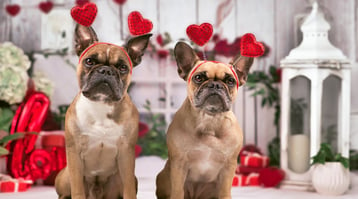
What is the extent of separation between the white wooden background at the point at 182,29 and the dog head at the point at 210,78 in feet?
4.72

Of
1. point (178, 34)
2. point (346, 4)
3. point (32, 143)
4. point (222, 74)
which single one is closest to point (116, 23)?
point (178, 34)

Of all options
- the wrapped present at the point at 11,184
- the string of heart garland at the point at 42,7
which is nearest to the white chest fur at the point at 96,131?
the wrapped present at the point at 11,184

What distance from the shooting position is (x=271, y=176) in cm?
282

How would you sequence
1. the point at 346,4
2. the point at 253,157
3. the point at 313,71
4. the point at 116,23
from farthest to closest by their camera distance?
the point at 116,23, the point at 346,4, the point at 253,157, the point at 313,71

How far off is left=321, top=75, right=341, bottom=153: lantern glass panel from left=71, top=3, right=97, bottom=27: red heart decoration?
1.51 meters

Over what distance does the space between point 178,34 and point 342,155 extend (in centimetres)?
135

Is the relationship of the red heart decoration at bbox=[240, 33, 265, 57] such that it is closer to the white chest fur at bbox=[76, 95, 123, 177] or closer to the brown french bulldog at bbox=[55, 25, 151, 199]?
the brown french bulldog at bbox=[55, 25, 151, 199]

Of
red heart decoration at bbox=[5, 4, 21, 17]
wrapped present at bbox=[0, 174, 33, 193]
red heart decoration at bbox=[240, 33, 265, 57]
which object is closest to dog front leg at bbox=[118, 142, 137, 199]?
red heart decoration at bbox=[240, 33, 265, 57]

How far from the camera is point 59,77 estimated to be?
343cm

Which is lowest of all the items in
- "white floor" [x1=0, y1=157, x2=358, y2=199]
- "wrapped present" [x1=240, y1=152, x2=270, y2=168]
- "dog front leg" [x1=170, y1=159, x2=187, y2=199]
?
"white floor" [x1=0, y1=157, x2=358, y2=199]

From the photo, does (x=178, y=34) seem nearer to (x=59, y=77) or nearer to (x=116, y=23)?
(x=116, y=23)

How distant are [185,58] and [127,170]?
47 centimetres

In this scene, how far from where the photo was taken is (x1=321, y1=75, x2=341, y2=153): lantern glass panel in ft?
9.21

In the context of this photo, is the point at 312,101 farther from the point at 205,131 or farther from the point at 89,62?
the point at 89,62
